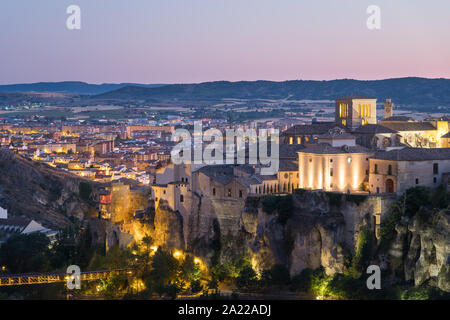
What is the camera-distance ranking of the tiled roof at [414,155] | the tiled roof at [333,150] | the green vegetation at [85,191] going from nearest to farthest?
the tiled roof at [414,155] < the tiled roof at [333,150] < the green vegetation at [85,191]

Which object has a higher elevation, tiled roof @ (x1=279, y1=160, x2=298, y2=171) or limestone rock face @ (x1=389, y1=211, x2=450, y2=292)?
tiled roof @ (x1=279, y1=160, x2=298, y2=171)

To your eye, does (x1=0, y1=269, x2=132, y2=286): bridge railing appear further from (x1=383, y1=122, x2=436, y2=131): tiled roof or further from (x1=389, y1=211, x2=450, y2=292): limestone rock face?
(x1=383, y1=122, x2=436, y2=131): tiled roof

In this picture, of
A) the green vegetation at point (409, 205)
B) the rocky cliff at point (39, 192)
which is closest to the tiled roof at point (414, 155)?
the green vegetation at point (409, 205)

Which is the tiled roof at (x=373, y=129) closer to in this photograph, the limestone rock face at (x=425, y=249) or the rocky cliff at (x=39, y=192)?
the limestone rock face at (x=425, y=249)

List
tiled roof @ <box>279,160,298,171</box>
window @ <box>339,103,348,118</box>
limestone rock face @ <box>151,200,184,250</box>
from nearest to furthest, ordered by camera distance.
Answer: tiled roof @ <box>279,160,298,171</box>
limestone rock face @ <box>151,200,184,250</box>
window @ <box>339,103,348,118</box>

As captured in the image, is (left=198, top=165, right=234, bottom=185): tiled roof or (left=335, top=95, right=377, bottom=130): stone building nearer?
(left=198, top=165, right=234, bottom=185): tiled roof

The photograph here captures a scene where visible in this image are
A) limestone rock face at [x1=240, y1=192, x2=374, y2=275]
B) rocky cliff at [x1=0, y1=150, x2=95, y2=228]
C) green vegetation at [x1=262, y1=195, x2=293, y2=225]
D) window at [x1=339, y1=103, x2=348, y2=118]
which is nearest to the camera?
limestone rock face at [x1=240, y1=192, x2=374, y2=275]

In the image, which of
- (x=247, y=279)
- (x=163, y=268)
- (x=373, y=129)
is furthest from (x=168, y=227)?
(x=373, y=129)

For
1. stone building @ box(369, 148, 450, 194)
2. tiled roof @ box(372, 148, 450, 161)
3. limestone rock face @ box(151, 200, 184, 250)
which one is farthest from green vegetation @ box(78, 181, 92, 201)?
stone building @ box(369, 148, 450, 194)

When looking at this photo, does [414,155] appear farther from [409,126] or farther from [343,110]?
[343,110]
